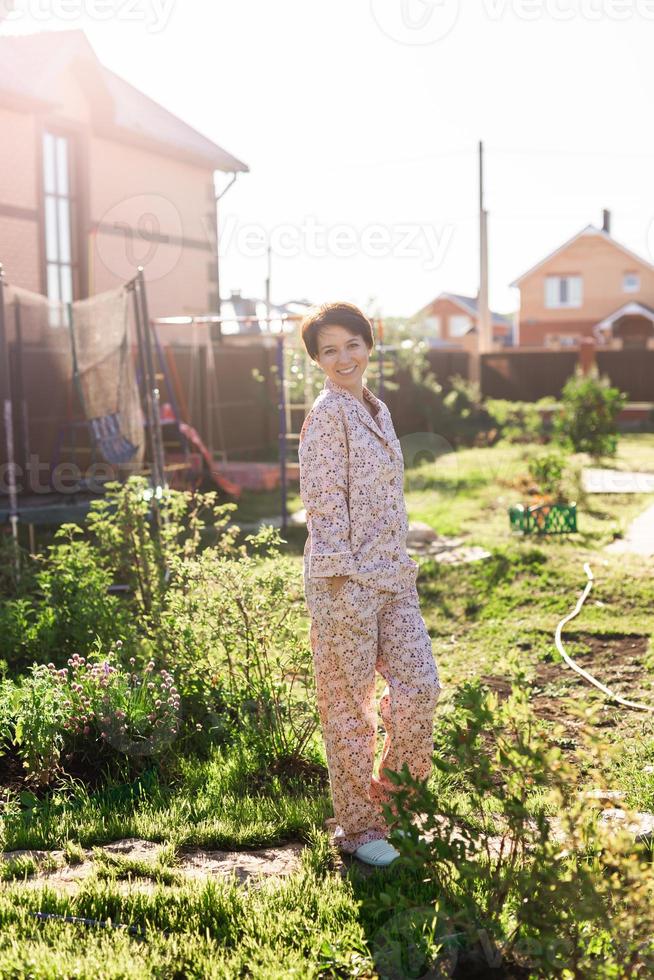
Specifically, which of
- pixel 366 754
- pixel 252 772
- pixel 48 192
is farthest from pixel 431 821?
pixel 48 192

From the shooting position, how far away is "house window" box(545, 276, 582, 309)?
2089 inches

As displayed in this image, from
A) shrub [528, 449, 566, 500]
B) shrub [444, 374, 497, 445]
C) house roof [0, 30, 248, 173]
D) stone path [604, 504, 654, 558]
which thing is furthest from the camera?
shrub [444, 374, 497, 445]

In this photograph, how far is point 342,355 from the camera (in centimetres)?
362

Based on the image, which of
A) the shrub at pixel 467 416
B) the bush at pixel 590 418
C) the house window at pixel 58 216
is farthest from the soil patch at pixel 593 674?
the shrub at pixel 467 416

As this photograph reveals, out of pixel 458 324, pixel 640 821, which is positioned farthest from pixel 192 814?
pixel 458 324

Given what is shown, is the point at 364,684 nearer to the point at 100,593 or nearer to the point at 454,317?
the point at 100,593

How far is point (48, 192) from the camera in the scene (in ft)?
44.1

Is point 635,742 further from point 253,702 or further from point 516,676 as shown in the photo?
point 516,676

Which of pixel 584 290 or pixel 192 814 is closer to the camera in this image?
pixel 192 814

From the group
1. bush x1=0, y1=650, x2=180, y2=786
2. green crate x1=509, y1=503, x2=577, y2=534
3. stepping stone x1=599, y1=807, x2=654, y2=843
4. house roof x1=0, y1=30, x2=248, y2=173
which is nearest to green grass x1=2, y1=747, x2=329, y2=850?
bush x1=0, y1=650, x2=180, y2=786

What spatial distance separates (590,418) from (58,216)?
25.1 feet

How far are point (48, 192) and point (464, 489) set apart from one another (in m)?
5.92

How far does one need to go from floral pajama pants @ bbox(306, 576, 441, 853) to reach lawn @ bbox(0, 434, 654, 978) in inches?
4.5

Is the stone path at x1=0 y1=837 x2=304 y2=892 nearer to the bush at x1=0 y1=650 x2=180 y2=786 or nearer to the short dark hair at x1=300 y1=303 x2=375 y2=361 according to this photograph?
the bush at x1=0 y1=650 x2=180 y2=786
